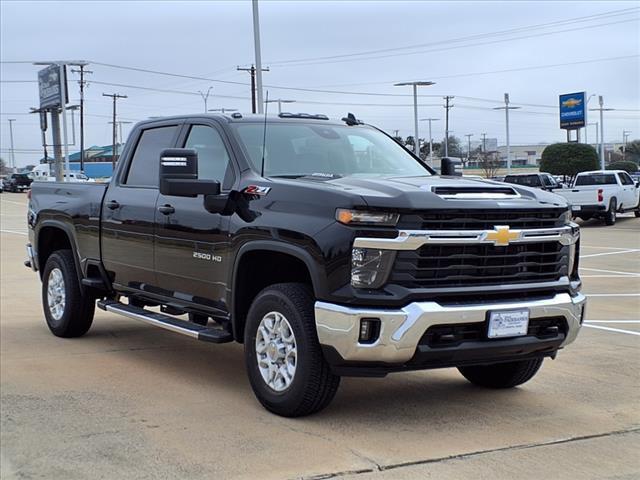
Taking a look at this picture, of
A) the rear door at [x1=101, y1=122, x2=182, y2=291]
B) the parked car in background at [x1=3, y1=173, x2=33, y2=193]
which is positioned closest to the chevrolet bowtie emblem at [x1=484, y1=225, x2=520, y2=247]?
the rear door at [x1=101, y1=122, x2=182, y2=291]

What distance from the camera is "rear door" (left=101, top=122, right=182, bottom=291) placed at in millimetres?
7035

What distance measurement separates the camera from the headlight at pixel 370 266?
194 inches

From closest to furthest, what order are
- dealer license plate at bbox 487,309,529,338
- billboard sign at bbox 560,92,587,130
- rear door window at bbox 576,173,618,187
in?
dealer license plate at bbox 487,309,529,338
rear door window at bbox 576,173,618,187
billboard sign at bbox 560,92,587,130

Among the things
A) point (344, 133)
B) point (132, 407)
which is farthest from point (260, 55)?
point (132, 407)

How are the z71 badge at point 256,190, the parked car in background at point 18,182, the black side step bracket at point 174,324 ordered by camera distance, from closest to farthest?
the z71 badge at point 256,190
the black side step bracket at point 174,324
the parked car in background at point 18,182

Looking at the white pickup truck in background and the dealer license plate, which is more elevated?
the white pickup truck in background

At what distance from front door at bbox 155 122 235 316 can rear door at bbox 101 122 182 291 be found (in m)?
0.19

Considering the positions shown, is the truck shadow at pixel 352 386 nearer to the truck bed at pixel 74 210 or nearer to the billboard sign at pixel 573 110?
the truck bed at pixel 74 210

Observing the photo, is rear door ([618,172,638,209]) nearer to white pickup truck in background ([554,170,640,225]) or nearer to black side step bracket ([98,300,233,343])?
white pickup truck in background ([554,170,640,225])

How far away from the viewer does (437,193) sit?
5262 mm

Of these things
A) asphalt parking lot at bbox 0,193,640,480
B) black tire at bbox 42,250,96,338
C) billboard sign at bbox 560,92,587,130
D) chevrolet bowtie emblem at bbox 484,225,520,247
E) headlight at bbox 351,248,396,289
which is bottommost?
asphalt parking lot at bbox 0,193,640,480

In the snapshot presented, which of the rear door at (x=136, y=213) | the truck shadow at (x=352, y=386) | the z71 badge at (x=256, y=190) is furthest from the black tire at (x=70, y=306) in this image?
the z71 badge at (x=256, y=190)

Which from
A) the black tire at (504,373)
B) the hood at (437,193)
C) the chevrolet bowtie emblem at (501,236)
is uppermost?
the hood at (437,193)

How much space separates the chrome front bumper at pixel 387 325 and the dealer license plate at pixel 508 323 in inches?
4.1
